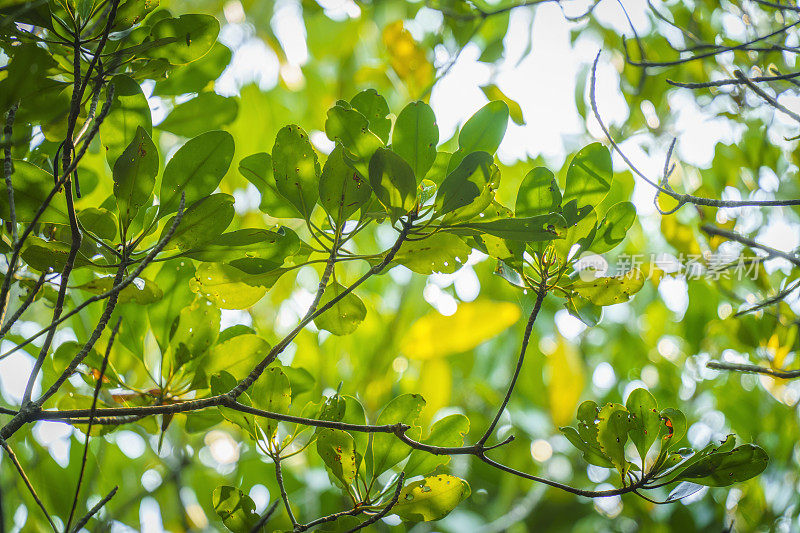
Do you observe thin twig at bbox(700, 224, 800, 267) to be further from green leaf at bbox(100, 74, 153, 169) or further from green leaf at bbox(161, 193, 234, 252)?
green leaf at bbox(100, 74, 153, 169)

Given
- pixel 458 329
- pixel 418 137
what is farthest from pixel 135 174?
pixel 458 329

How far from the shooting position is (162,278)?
0.65m

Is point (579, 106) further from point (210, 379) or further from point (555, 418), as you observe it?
point (210, 379)

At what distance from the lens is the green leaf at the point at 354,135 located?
0.50 m

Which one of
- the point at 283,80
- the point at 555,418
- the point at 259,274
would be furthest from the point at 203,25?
the point at 555,418

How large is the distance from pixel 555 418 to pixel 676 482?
0.85 metres

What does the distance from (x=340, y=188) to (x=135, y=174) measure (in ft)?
0.64

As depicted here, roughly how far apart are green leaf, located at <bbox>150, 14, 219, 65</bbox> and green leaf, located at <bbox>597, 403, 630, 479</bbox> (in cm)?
56

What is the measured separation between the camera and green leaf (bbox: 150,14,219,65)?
1.89 feet

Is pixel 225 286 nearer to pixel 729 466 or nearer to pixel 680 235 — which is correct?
pixel 729 466

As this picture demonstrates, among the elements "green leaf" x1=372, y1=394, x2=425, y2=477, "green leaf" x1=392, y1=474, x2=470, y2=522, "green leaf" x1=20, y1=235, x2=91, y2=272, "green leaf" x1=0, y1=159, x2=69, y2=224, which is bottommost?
"green leaf" x1=392, y1=474, x2=470, y2=522

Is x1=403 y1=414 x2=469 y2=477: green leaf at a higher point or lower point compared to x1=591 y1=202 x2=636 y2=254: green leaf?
lower

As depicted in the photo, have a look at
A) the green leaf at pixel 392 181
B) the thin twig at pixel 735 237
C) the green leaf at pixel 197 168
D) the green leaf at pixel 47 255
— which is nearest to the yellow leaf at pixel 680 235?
the thin twig at pixel 735 237

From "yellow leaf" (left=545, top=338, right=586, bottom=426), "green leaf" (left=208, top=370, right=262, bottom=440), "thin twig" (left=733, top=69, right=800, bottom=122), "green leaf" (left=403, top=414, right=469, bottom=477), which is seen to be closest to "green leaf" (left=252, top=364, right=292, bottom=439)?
"green leaf" (left=208, top=370, right=262, bottom=440)
